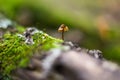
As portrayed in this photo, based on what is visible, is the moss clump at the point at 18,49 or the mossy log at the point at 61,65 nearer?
the mossy log at the point at 61,65

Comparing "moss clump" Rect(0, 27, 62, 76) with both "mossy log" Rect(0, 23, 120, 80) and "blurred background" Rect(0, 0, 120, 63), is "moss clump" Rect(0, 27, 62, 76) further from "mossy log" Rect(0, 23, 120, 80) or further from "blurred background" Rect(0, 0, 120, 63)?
"blurred background" Rect(0, 0, 120, 63)

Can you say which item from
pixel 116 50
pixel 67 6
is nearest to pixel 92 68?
pixel 116 50

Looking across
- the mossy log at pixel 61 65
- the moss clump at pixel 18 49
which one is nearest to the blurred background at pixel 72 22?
the moss clump at pixel 18 49

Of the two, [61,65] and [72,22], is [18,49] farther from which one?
[72,22]

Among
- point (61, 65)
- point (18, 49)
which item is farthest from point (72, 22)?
point (61, 65)

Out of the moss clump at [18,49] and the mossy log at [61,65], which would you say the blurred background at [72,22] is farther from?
the mossy log at [61,65]

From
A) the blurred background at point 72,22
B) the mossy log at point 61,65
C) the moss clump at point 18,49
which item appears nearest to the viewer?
the mossy log at point 61,65
